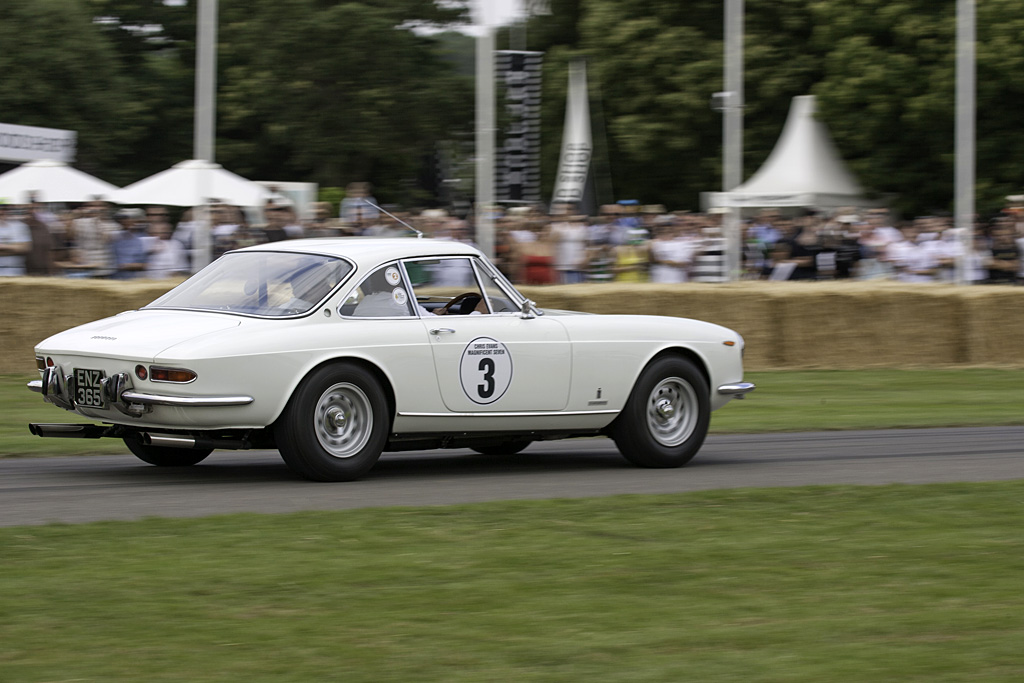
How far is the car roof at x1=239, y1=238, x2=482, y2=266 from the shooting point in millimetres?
8578

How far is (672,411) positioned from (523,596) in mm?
4322

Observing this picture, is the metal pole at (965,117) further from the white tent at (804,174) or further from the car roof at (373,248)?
the car roof at (373,248)

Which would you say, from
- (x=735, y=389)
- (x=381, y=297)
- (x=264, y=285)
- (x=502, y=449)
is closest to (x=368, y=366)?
(x=381, y=297)

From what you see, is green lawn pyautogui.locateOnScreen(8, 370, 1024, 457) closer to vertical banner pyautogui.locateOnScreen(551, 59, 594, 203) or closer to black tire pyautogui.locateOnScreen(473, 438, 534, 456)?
black tire pyautogui.locateOnScreen(473, 438, 534, 456)

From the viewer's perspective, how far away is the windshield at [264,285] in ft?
27.0

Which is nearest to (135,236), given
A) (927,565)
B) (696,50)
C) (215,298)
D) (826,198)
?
(215,298)

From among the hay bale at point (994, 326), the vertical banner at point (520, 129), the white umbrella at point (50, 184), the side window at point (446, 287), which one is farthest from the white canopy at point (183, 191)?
the side window at point (446, 287)

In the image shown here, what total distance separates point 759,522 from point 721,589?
1.61m

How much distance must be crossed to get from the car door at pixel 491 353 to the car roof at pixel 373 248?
79 millimetres

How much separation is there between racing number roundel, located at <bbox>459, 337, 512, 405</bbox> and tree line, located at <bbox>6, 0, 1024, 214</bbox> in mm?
25928

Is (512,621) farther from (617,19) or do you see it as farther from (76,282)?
(617,19)

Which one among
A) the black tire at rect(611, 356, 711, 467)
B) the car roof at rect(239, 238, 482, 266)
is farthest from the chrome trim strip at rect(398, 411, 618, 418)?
the car roof at rect(239, 238, 482, 266)

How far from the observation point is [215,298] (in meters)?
8.42

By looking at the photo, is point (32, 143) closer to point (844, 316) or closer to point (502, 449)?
point (844, 316)
